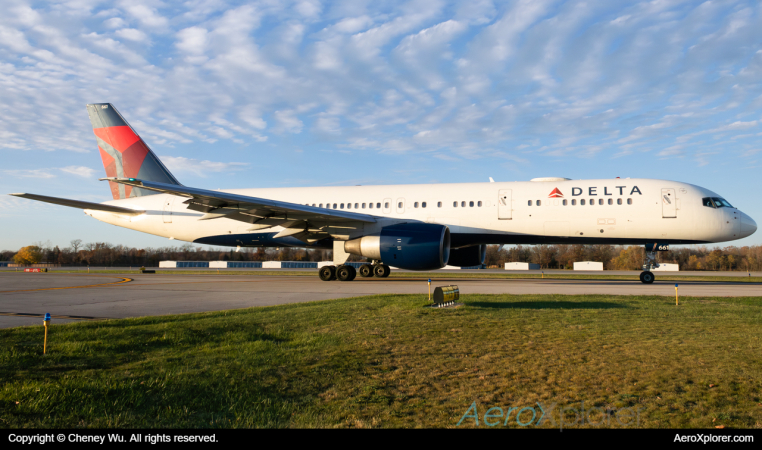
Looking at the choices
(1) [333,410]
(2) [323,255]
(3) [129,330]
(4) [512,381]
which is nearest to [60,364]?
(3) [129,330]

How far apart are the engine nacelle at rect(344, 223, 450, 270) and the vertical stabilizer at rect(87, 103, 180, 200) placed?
1275 centimetres

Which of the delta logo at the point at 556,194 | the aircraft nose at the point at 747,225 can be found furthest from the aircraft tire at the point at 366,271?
the aircraft nose at the point at 747,225

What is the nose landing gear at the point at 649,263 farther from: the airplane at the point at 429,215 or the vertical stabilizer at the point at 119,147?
the vertical stabilizer at the point at 119,147

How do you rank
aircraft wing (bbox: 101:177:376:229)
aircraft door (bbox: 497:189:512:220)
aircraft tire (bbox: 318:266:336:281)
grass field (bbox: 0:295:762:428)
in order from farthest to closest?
aircraft tire (bbox: 318:266:336:281)
aircraft door (bbox: 497:189:512:220)
aircraft wing (bbox: 101:177:376:229)
grass field (bbox: 0:295:762:428)

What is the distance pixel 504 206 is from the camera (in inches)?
721

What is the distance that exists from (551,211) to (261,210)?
Result: 1201cm

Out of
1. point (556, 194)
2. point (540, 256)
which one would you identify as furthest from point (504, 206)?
point (540, 256)

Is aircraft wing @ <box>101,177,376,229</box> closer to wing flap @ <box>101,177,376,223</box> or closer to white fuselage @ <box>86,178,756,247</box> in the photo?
wing flap @ <box>101,177,376,223</box>

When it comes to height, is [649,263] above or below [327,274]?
above

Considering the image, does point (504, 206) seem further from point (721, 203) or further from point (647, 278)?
point (721, 203)

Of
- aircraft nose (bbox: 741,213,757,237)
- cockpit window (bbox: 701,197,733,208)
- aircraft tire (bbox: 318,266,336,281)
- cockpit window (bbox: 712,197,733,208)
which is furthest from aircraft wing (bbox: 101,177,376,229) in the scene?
aircraft nose (bbox: 741,213,757,237)

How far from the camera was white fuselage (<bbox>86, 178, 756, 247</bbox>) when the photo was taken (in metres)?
16.9
